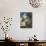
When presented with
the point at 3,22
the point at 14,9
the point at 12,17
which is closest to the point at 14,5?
the point at 14,9

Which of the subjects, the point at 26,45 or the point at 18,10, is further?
the point at 18,10

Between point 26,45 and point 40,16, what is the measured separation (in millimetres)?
1285

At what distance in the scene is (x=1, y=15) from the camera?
14.1 feet

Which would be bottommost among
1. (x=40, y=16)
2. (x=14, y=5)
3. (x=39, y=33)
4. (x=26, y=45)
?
(x=26, y=45)

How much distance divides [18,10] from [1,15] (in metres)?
0.61

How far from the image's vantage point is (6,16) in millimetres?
4324

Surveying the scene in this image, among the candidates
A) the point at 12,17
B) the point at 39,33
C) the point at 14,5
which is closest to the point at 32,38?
the point at 39,33

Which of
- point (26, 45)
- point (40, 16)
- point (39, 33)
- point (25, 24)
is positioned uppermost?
point (40, 16)

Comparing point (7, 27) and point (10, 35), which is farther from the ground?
point (7, 27)

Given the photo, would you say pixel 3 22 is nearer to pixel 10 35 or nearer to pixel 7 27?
pixel 7 27

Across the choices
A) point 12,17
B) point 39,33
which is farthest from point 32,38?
point 12,17

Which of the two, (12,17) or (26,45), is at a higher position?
(12,17)

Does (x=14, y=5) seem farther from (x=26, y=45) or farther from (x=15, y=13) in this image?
(x=26, y=45)

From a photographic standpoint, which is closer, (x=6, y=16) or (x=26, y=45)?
(x=26, y=45)
